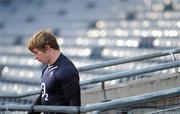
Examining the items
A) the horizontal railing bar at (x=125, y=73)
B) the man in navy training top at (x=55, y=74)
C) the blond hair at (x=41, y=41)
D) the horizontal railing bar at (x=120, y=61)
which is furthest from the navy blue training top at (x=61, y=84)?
the horizontal railing bar at (x=120, y=61)

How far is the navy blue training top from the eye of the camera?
93.2 inches

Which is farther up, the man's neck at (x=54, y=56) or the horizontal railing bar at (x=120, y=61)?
the horizontal railing bar at (x=120, y=61)

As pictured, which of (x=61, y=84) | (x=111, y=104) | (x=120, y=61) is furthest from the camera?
(x=120, y=61)

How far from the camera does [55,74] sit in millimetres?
2449

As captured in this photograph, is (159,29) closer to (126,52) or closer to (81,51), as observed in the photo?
(126,52)

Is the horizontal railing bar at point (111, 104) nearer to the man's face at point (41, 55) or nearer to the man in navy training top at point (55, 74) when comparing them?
the man in navy training top at point (55, 74)

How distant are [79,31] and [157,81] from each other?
1235 cm

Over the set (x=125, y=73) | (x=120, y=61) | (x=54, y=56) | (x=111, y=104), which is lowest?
(x=111, y=104)

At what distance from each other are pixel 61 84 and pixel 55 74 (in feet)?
0.22

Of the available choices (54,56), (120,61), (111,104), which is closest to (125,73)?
(120,61)

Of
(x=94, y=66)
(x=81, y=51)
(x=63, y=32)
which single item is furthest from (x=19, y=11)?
(x=94, y=66)

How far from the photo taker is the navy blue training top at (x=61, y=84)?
2367 mm

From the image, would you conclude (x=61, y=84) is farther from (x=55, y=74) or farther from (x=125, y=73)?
(x=125, y=73)

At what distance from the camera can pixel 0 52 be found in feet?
57.9
